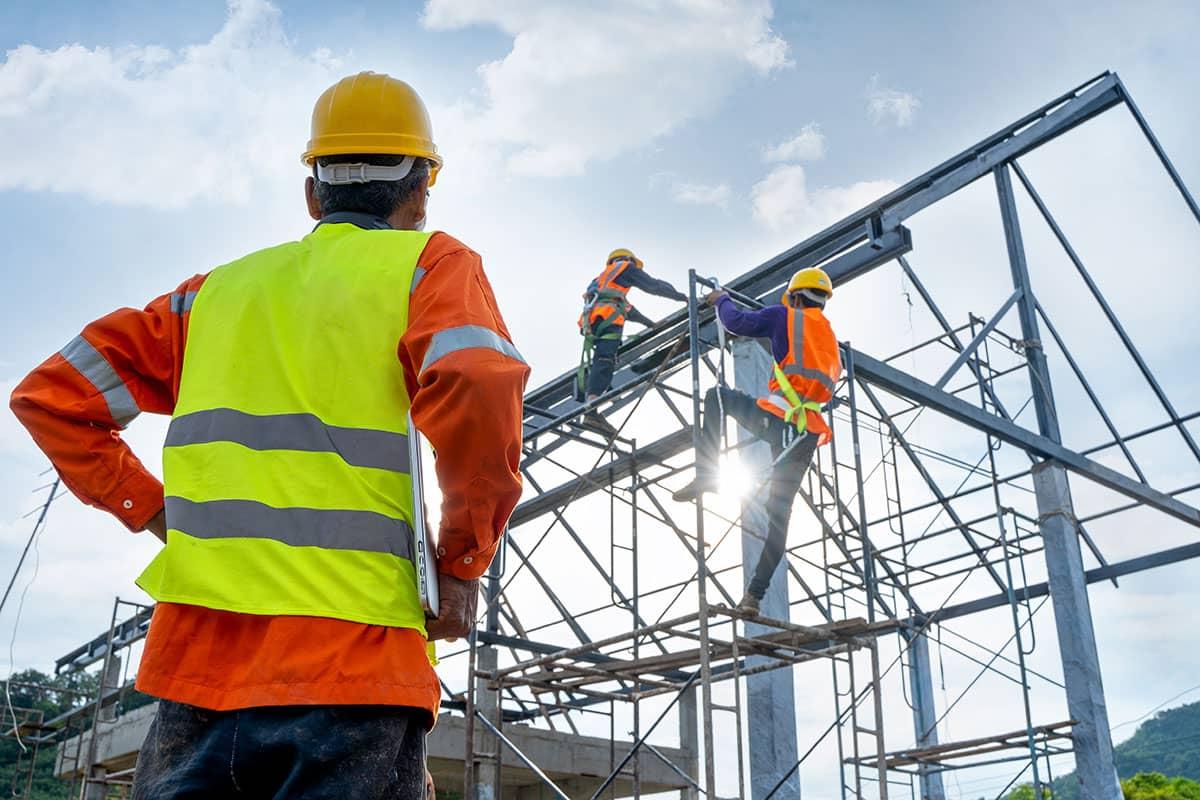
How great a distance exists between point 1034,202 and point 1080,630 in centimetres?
450

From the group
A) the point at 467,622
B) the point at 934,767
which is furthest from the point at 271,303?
the point at 934,767

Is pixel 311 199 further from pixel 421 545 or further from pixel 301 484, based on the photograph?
pixel 421 545

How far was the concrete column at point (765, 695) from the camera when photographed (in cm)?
870

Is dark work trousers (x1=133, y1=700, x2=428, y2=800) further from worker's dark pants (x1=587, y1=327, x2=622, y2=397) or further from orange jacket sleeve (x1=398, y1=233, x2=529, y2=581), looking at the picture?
worker's dark pants (x1=587, y1=327, x2=622, y2=397)

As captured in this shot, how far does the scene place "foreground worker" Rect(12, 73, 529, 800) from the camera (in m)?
1.75

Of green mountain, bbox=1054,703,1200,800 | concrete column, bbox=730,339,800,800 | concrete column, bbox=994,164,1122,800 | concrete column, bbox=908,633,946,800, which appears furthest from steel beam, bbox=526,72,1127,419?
green mountain, bbox=1054,703,1200,800

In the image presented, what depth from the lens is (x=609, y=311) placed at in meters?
11.8

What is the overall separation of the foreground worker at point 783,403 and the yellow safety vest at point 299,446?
6.28 metres

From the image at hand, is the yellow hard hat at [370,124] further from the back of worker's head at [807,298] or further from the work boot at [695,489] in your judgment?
the back of worker's head at [807,298]

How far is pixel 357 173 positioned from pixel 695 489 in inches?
252

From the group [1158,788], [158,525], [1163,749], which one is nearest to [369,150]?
[158,525]

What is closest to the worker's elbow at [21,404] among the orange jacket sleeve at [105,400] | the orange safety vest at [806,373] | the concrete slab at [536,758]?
the orange jacket sleeve at [105,400]

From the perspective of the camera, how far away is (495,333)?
1992mm

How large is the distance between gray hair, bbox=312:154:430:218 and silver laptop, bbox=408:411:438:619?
63 cm
